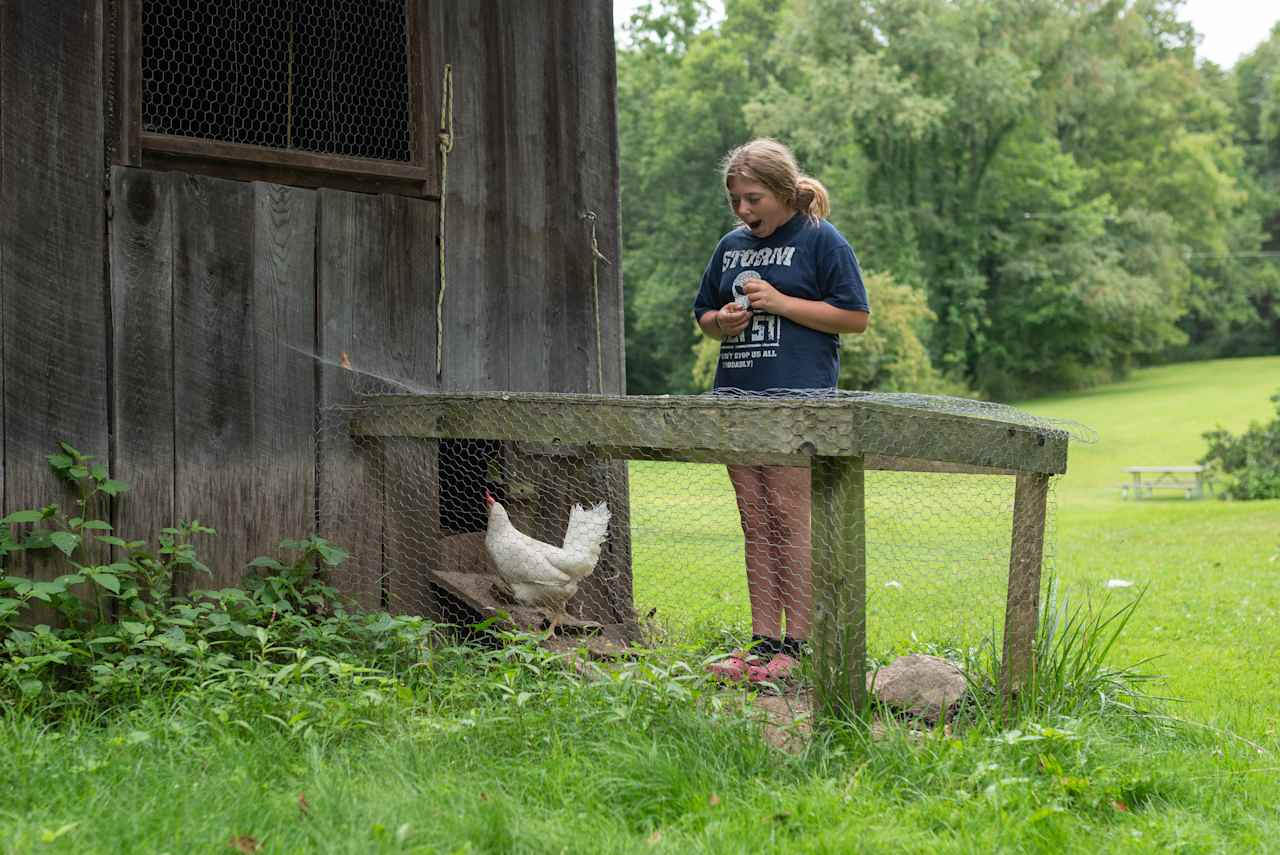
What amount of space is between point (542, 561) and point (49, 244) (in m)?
1.91

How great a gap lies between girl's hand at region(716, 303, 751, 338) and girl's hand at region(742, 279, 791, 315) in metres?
0.04

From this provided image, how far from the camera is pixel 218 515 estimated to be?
14.4ft

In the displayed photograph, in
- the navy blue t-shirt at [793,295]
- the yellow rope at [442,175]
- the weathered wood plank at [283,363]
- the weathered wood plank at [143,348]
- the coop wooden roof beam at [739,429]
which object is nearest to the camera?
the coop wooden roof beam at [739,429]

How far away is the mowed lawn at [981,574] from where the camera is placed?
14.7 feet

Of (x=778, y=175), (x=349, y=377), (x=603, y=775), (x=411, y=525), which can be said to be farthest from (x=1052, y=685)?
(x=349, y=377)

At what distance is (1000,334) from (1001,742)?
40.3 meters

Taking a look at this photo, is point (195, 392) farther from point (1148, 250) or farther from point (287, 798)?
point (1148, 250)

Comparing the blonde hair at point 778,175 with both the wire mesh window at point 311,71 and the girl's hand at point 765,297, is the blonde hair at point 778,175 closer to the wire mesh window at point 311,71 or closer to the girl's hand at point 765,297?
the girl's hand at point 765,297

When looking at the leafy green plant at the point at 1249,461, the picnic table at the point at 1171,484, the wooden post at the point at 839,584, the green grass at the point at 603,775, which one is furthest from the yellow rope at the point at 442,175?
the picnic table at the point at 1171,484

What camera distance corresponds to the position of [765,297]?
168 inches

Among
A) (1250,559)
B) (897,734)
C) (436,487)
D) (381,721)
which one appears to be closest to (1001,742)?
(897,734)

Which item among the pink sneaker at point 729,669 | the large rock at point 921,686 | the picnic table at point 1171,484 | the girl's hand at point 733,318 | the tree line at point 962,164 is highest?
the tree line at point 962,164

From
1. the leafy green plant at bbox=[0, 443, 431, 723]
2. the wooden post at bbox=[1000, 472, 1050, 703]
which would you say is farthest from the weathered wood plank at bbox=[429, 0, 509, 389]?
the wooden post at bbox=[1000, 472, 1050, 703]

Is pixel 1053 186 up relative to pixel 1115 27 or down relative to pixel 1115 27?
down
